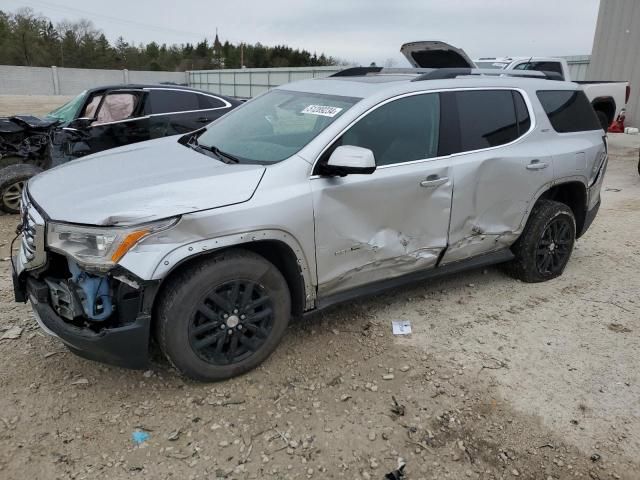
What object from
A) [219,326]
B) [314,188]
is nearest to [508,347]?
[314,188]

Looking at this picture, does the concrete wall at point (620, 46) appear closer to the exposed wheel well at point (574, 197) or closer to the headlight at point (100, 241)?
the exposed wheel well at point (574, 197)

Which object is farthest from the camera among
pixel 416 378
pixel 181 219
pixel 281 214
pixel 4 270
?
pixel 4 270

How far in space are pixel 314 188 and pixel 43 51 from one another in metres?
68.8

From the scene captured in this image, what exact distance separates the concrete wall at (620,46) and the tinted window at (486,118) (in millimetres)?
13987

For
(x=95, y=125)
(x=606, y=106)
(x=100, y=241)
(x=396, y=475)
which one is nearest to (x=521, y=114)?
(x=396, y=475)

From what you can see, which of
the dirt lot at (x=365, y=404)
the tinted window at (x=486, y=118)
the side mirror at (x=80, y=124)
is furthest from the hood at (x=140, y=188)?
the side mirror at (x=80, y=124)

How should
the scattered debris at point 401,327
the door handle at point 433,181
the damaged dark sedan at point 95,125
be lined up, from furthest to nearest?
the damaged dark sedan at point 95,125, the scattered debris at point 401,327, the door handle at point 433,181

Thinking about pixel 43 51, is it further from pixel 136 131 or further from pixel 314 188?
pixel 314 188

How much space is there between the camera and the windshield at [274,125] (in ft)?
10.4

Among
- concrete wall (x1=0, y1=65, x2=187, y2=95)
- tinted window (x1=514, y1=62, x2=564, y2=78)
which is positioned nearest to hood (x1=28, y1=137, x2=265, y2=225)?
tinted window (x1=514, y1=62, x2=564, y2=78)

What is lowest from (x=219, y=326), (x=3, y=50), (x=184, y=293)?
(x=219, y=326)

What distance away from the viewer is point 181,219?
8.40 ft

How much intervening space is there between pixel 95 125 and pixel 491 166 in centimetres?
510

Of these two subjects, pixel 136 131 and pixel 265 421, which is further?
pixel 136 131
